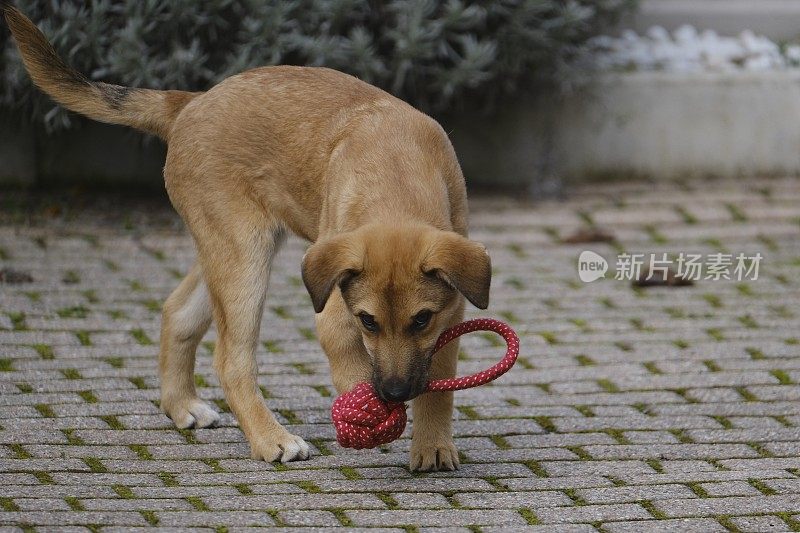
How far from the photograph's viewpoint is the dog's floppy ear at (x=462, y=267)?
418 centimetres

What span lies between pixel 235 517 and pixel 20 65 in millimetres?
4764

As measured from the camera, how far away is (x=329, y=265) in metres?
4.25

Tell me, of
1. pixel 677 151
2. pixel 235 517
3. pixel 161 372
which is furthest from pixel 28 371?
pixel 677 151

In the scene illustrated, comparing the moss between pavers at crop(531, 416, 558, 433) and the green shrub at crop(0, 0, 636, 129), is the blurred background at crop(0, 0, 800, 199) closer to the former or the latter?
the green shrub at crop(0, 0, 636, 129)

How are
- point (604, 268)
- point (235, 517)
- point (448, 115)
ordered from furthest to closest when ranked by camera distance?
point (448, 115), point (604, 268), point (235, 517)

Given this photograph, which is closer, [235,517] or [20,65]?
[235,517]

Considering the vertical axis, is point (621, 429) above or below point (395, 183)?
below

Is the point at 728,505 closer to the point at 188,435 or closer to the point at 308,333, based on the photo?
the point at 188,435

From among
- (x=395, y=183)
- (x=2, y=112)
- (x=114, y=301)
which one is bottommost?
(x=114, y=301)

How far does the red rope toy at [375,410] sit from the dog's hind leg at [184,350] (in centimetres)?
98

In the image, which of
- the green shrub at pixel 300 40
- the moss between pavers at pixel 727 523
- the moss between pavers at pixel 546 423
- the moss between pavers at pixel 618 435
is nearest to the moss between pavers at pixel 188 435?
the moss between pavers at pixel 546 423

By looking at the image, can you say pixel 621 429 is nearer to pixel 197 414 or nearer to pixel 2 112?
pixel 197 414

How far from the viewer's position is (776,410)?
5.45 meters

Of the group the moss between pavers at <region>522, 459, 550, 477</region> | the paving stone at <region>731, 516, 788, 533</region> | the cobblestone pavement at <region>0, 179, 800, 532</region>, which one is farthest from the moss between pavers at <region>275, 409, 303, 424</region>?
the paving stone at <region>731, 516, 788, 533</region>
